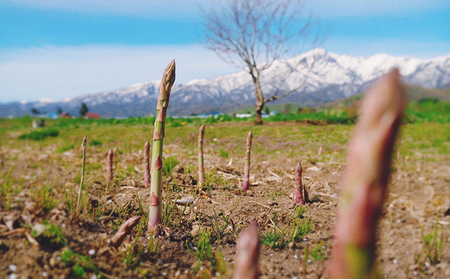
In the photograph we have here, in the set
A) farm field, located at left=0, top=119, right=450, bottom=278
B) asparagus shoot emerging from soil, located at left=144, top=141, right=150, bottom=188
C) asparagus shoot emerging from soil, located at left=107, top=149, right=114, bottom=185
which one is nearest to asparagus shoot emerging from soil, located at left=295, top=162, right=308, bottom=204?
farm field, located at left=0, top=119, right=450, bottom=278

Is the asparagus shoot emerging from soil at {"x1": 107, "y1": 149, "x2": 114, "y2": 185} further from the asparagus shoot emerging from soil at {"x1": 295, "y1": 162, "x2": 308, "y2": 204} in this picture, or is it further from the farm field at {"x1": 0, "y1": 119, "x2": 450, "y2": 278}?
the asparagus shoot emerging from soil at {"x1": 295, "y1": 162, "x2": 308, "y2": 204}

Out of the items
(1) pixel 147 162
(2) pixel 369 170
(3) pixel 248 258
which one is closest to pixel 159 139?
(3) pixel 248 258

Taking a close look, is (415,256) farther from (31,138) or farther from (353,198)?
(31,138)

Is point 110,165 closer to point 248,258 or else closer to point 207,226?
point 207,226

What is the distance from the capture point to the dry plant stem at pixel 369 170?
0.65m

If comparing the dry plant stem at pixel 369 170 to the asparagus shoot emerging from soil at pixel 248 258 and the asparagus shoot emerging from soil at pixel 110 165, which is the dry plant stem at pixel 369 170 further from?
the asparagus shoot emerging from soil at pixel 110 165

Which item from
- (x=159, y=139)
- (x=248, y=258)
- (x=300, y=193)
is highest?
(x=159, y=139)

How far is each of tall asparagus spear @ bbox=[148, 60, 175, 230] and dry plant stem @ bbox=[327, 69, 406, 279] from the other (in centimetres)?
181

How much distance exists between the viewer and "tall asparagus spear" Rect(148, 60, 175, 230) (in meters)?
2.32

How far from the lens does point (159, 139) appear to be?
2.36 m

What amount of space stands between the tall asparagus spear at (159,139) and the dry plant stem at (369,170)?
1.81 m

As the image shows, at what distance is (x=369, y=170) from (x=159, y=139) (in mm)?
1910

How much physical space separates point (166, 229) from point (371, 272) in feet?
6.72

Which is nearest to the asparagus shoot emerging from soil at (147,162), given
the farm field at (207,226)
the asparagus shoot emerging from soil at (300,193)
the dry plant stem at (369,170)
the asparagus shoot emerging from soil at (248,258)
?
the farm field at (207,226)
